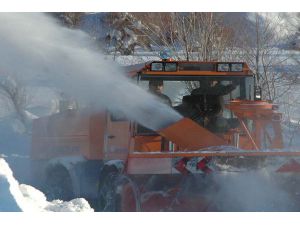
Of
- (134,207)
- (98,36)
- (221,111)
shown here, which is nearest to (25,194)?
(134,207)

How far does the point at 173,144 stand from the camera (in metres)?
7.34

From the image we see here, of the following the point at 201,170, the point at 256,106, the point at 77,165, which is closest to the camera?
the point at 201,170

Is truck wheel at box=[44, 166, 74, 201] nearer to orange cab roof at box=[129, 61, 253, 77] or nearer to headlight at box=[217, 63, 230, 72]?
orange cab roof at box=[129, 61, 253, 77]

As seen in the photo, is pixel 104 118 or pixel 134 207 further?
pixel 104 118

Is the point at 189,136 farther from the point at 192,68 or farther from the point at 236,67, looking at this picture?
the point at 236,67

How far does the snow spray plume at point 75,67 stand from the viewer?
7.40 m

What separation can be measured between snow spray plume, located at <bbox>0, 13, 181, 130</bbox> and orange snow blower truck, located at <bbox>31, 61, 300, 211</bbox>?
0.53 feet

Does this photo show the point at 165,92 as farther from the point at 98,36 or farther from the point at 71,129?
the point at 98,36

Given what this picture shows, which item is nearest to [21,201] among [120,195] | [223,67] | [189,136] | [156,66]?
[120,195]

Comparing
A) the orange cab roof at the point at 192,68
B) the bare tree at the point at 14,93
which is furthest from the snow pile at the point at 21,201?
the bare tree at the point at 14,93

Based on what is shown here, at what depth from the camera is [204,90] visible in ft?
25.6

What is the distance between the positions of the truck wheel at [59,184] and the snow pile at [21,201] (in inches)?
104

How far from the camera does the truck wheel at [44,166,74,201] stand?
868 cm

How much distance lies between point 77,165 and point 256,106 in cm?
268
